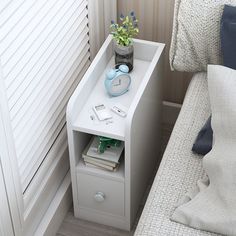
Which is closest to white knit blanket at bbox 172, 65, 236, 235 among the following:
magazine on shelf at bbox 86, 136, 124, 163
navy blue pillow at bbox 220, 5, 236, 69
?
navy blue pillow at bbox 220, 5, 236, 69

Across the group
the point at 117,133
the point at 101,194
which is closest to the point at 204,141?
the point at 117,133

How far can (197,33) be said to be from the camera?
1.94 metres

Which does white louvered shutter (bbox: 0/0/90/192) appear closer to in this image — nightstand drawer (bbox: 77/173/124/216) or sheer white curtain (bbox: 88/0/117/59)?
sheer white curtain (bbox: 88/0/117/59)

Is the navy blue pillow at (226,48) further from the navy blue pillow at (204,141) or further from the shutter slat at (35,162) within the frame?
the shutter slat at (35,162)

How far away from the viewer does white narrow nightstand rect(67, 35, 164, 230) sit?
1.97 metres

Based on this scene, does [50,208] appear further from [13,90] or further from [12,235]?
[13,90]

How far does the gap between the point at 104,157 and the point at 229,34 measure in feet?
1.95

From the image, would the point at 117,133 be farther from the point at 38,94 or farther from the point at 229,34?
the point at 229,34

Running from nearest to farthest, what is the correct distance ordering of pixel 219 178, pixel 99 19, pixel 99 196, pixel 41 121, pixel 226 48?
pixel 219 178, pixel 226 48, pixel 41 121, pixel 99 196, pixel 99 19

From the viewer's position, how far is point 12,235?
189cm

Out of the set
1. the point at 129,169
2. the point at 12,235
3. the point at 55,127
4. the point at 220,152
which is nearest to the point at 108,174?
the point at 129,169

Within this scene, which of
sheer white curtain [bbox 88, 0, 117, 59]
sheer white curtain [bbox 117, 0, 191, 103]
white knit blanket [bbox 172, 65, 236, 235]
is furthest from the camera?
sheer white curtain [bbox 117, 0, 191, 103]

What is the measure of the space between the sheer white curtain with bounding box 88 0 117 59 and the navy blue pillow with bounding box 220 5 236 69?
563 millimetres

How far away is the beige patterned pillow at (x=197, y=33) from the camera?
1899 millimetres
